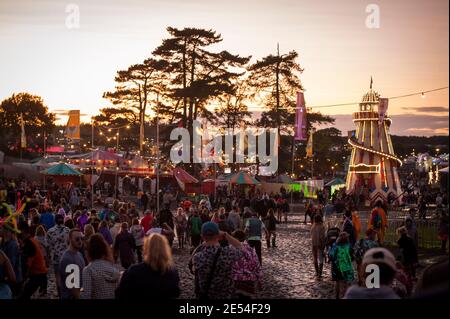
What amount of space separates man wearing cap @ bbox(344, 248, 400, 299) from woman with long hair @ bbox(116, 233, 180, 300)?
1752 mm

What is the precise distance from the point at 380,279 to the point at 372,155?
47.4 meters

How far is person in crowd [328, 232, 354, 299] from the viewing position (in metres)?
13.8

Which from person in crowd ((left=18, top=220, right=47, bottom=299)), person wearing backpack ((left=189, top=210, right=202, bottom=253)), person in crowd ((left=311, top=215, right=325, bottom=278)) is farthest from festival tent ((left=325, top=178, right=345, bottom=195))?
person in crowd ((left=18, top=220, right=47, bottom=299))

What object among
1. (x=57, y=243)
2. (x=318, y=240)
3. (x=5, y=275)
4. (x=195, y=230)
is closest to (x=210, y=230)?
(x=5, y=275)

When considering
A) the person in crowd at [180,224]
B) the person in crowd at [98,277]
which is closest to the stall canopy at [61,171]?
the person in crowd at [180,224]

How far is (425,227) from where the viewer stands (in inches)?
966

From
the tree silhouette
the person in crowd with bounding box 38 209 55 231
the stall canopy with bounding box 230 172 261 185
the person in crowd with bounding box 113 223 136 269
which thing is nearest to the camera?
the person in crowd with bounding box 113 223 136 269

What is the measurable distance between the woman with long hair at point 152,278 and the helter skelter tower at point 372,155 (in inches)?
1797

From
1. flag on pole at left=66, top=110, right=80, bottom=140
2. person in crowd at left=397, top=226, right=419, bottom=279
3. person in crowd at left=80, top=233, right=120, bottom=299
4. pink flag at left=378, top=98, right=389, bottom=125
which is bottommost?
person in crowd at left=397, top=226, right=419, bottom=279

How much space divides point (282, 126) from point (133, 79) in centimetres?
1307

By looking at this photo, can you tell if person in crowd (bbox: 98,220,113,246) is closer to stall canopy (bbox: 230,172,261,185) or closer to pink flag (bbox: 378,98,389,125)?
stall canopy (bbox: 230,172,261,185)

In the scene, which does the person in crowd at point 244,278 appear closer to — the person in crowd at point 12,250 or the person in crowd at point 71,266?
the person in crowd at point 71,266

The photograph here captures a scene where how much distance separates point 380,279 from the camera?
5953mm
